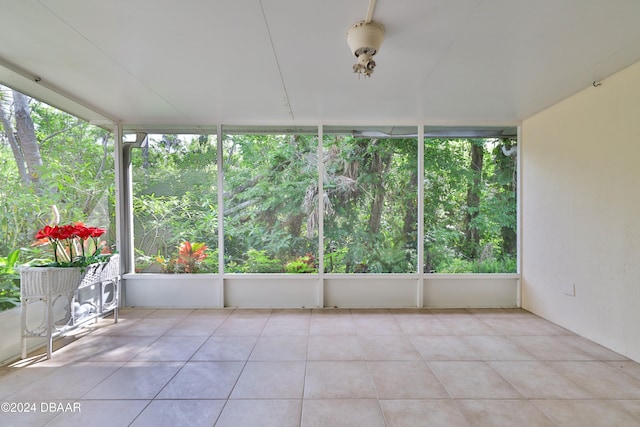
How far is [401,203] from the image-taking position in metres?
3.68

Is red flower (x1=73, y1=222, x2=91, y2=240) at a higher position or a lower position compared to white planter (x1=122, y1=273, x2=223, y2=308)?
higher

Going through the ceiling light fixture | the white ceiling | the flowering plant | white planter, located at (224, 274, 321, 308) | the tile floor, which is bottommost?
the tile floor

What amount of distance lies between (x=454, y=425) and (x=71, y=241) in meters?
3.30

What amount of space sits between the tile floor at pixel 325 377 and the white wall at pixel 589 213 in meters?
0.29

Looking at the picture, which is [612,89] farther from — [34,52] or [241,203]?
[34,52]

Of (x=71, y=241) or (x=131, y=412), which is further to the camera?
(x=71, y=241)

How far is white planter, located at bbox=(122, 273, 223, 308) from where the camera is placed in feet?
11.6

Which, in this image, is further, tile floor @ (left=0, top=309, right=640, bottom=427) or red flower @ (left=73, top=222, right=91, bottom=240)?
red flower @ (left=73, top=222, right=91, bottom=240)

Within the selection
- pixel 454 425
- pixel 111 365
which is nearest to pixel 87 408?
pixel 111 365

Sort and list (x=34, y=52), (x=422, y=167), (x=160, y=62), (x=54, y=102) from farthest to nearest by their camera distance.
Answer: (x=422, y=167) → (x=54, y=102) → (x=160, y=62) → (x=34, y=52)

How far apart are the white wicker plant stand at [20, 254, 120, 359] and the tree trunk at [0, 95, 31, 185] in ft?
2.87

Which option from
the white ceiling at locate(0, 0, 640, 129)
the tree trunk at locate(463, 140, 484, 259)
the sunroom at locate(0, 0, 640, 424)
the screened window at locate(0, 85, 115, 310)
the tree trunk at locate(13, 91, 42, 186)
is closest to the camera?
the white ceiling at locate(0, 0, 640, 129)

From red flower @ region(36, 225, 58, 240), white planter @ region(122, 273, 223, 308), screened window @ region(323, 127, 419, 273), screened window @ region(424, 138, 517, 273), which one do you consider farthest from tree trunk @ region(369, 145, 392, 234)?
red flower @ region(36, 225, 58, 240)

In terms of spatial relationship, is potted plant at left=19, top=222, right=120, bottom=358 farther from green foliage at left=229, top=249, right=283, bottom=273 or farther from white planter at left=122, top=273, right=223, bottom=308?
green foliage at left=229, top=249, right=283, bottom=273
